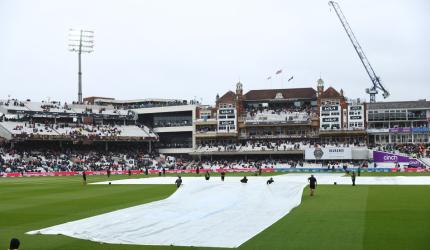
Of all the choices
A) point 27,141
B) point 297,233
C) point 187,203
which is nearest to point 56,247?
point 297,233

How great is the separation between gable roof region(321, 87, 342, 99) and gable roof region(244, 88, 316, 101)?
557cm

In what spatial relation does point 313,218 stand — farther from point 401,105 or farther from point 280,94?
point 280,94

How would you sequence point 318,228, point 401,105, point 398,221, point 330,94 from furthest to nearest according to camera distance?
point 330,94 < point 401,105 < point 398,221 < point 318,228

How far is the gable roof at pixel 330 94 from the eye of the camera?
98625 mm

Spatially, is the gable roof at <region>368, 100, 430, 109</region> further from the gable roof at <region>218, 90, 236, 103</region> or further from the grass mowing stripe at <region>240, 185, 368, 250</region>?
the grass mowing stripe at <region>240, 185, 368, 250</region>

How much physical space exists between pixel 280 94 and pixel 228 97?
35.3ft

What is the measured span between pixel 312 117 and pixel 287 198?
69233 millimetres

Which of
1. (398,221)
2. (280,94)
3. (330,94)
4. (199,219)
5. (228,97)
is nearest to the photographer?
(398,221)

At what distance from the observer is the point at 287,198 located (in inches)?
1216

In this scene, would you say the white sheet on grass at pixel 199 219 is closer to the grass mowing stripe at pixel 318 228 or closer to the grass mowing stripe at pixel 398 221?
the grass mowing stripe at pixel 318 228

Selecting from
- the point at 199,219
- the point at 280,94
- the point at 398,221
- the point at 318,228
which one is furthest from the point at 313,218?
the point at 280,94

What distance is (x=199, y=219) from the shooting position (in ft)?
76.5

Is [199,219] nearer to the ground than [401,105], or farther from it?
nearer to the ground

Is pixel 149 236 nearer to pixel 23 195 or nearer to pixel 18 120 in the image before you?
pixel 23 195
